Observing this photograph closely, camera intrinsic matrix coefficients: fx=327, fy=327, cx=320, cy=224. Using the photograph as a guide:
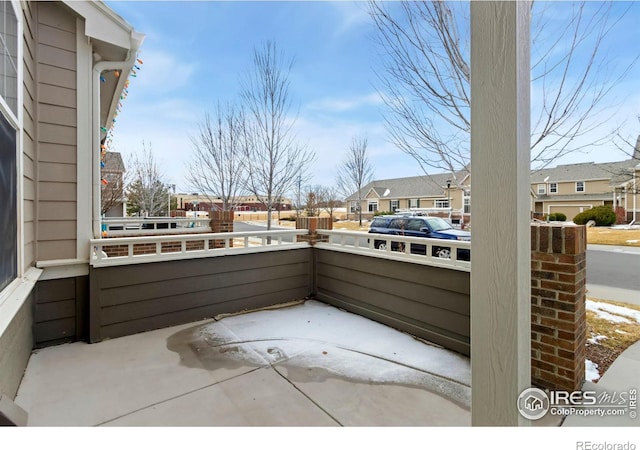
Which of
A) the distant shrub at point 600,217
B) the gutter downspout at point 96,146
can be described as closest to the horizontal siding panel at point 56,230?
the gutter downspout at point 96,146

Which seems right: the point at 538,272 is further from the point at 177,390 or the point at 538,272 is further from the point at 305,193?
→ the point at 305,193

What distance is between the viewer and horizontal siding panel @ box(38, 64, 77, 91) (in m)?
3.20

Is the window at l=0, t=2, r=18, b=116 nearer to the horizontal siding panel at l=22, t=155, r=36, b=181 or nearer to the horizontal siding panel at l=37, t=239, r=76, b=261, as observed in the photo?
the horizontal siding panel at l=22, t=155, r=36, b=181

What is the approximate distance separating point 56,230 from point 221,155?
724 centimetres

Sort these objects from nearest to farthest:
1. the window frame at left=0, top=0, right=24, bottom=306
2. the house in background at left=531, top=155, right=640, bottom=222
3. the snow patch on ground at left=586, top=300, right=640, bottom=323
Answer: the window frame at left=0, top=0, right=24, bottom=306 < the snow patch on ground at left=586, top=300, right=640, bottom=323 < the house in background at left=531, top=155, right=640, bottom=222

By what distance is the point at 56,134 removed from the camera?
10.8 ft

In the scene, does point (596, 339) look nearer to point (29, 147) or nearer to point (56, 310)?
point (56, 310)

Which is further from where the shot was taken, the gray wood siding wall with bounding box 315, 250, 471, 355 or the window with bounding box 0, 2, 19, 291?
the gray wood siding wall with bounding box 315, 250, 471, 355

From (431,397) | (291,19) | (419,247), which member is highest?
(291,19)

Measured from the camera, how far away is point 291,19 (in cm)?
465

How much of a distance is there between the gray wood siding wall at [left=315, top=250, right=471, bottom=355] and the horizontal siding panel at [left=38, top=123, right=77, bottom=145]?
130 inches

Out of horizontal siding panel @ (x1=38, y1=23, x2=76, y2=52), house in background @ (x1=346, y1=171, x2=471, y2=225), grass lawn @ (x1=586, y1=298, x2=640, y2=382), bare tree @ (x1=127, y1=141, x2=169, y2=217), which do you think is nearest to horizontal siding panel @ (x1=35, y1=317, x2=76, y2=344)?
horizontal siding panel @ (x1=38, y1=23, x2=76, y2=52)

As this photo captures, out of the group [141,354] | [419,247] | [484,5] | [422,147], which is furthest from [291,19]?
[419,247]

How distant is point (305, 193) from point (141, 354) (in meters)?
21.9
